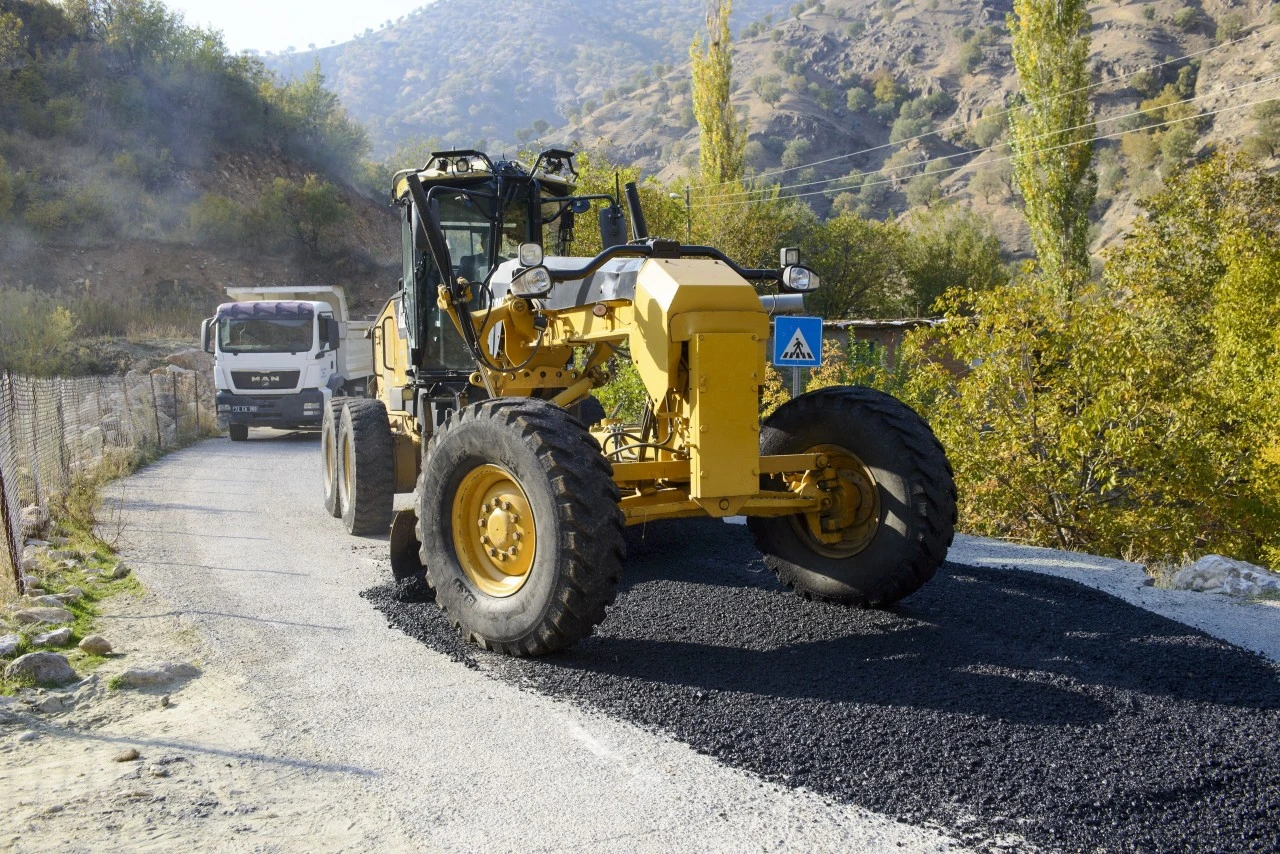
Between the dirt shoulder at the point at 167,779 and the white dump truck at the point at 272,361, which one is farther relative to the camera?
the white dump truck at the point at 272,361

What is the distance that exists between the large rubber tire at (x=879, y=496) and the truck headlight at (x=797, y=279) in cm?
63

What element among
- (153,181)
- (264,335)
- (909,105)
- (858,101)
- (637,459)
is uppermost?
(858,101)

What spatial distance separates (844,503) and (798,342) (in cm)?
547

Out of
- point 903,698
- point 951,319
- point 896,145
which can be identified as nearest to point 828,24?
point 896,145

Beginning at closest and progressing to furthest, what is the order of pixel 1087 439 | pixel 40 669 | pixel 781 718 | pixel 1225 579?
pixel 781 718 → pixel 40 669 → pixel 1225 579 → pixel 1087 439

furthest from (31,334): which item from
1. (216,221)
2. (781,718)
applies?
(781,718)

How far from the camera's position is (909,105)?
91.8 metres

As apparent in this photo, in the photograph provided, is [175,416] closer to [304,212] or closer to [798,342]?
[798,342]

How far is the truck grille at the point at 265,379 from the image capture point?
1920cm

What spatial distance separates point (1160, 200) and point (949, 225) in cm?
2256

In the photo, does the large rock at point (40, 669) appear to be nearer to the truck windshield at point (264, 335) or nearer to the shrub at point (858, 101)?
the truck windshield at point (264, 335)

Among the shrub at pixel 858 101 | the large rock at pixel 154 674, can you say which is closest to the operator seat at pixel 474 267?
the large rock at pixel 154 674

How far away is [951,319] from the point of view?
12.2 meters

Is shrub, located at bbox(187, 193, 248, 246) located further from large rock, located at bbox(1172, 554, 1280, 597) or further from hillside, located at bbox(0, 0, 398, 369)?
large rock, located at bbox(1172, 554, 1280, 597)
